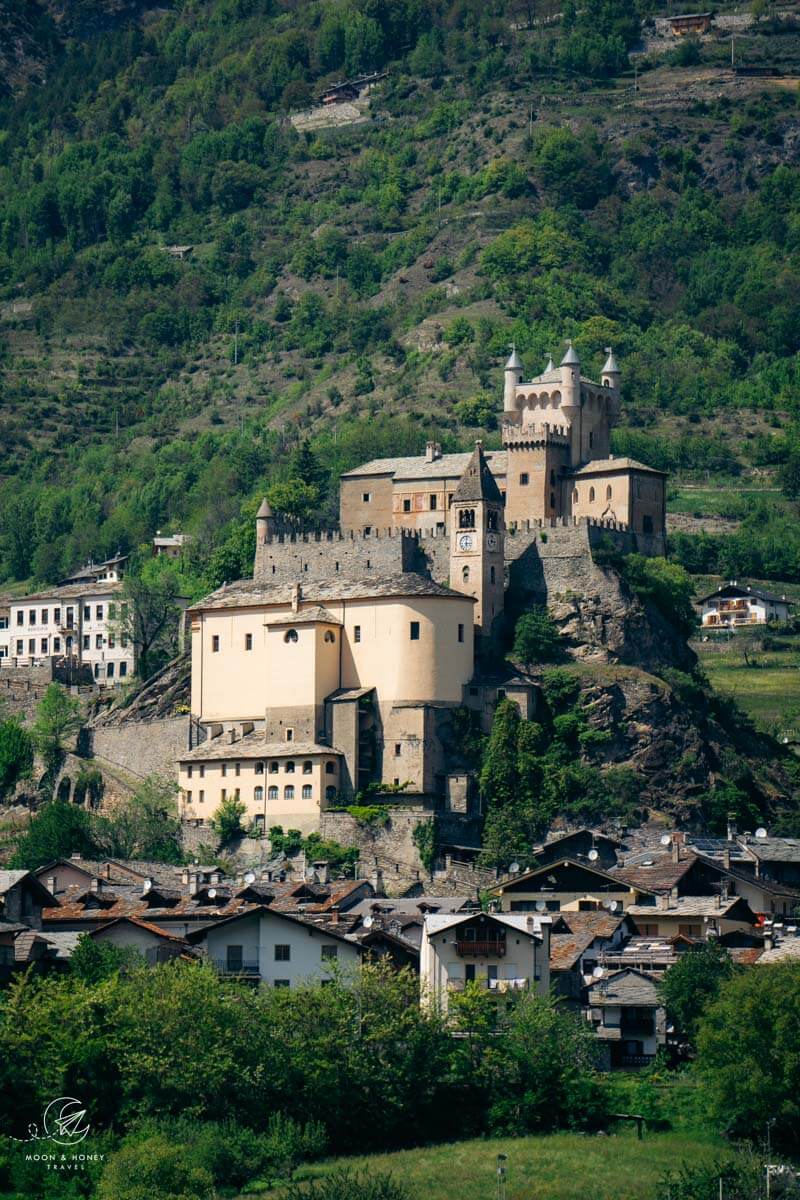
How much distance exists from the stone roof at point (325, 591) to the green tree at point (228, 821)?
342 inches

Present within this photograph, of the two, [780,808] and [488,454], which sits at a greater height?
[488,454]

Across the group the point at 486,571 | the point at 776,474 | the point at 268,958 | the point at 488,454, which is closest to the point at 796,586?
the point at 776,474

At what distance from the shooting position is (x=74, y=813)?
116062 millimetres

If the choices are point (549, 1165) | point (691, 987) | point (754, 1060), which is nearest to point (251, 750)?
point (691, 987)

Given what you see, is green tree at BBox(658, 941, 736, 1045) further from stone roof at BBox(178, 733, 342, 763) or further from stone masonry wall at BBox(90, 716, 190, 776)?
stone masonry wall at BBox(90, 716, 190, 776)

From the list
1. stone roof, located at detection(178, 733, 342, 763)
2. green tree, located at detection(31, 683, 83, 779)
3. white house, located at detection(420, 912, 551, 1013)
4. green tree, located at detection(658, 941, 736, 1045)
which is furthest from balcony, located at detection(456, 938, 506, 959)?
green tree, located at detection(31, 683, 83, 779)

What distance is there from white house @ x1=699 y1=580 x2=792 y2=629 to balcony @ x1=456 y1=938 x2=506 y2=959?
6973 cm

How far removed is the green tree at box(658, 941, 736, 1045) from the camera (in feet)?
282

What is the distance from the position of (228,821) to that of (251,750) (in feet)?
10.9

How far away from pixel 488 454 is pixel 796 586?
39555mm

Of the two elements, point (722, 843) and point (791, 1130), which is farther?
point (722, 843)

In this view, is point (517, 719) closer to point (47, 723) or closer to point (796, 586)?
point (47, 723)

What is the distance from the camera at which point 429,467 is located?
5177 inches

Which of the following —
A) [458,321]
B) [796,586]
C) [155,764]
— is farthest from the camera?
[458,321]
